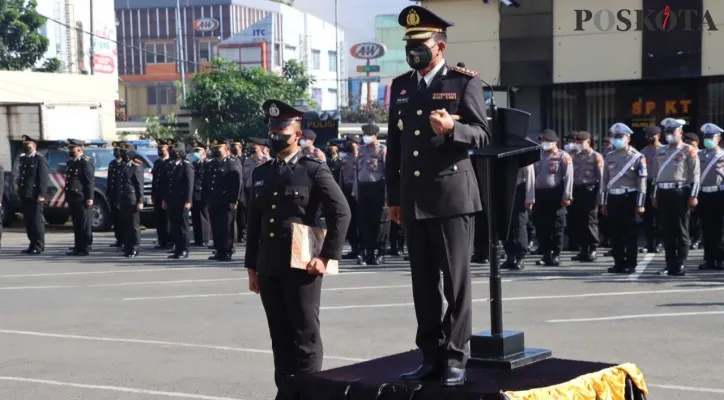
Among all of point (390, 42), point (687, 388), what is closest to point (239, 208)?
point (687, 388)

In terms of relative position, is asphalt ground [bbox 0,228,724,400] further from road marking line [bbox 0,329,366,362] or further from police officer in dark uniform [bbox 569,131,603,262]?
police officer in dark uniform [bbox 569,131,603,262]

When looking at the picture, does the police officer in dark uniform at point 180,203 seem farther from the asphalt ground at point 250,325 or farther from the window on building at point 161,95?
the window on building at point 161,95

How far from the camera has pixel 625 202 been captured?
1548 cm

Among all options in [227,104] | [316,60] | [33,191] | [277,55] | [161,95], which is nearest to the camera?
[33,191]

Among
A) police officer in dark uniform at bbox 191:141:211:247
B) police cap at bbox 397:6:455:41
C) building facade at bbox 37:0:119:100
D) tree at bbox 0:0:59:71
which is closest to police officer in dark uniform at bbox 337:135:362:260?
police officer in dark uniform at bbox 191:141:211:247

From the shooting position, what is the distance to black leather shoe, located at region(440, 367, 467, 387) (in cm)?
611

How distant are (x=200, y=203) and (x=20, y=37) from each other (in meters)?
42.6


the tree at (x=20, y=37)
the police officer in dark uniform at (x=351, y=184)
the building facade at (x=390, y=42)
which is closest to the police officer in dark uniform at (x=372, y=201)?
the police officer in dark uniform at (x=351, y=184)

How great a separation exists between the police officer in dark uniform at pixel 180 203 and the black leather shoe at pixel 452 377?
1348 centimetres

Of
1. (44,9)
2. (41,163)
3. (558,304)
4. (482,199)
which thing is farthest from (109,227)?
(44,9)

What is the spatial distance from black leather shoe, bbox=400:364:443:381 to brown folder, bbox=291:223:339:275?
1.10m

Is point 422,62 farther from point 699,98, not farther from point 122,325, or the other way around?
point 699,98

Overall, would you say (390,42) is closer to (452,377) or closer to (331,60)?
(331,60)

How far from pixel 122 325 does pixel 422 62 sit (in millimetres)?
6689
